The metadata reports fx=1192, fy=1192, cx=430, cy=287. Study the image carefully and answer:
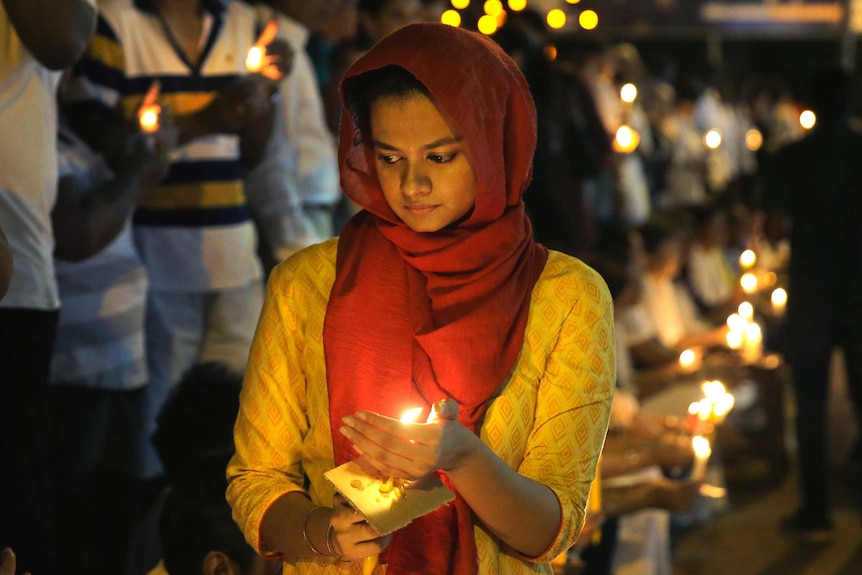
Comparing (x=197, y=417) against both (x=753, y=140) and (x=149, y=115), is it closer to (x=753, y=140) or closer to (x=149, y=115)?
(x=149, y=115)

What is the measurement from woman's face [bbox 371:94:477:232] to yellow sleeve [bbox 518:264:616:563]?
0.22 metres

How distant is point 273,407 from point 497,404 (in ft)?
1.19

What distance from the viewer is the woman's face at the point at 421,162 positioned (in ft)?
6.22

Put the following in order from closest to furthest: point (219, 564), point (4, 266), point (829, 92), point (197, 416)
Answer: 1. point (4, 266)
2. point (219, 564)
3. point (197, 416)
4. point (829, 92)

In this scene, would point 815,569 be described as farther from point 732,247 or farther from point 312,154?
point 732,247

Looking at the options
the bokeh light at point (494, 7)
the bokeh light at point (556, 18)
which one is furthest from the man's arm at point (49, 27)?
the bokeh light at point (556, 18)

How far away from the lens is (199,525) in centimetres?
247

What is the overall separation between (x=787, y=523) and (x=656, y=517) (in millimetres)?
1644

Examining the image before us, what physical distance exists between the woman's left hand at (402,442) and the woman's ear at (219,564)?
91 cm

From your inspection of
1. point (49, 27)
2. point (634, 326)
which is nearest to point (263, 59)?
point (49, 27)

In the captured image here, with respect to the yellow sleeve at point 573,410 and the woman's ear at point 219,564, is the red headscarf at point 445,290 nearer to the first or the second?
the yellow sleeve at point 573,410

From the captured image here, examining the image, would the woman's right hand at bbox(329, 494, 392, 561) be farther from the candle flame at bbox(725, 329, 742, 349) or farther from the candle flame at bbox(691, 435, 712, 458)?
the candle flame at bbox(725, 329, 742, 349)

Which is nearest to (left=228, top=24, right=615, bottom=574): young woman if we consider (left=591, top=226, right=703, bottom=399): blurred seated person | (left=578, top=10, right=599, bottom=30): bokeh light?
(left=591, top=226, right=703, bottom=399): blurred seated person

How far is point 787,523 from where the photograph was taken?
17.9ft
